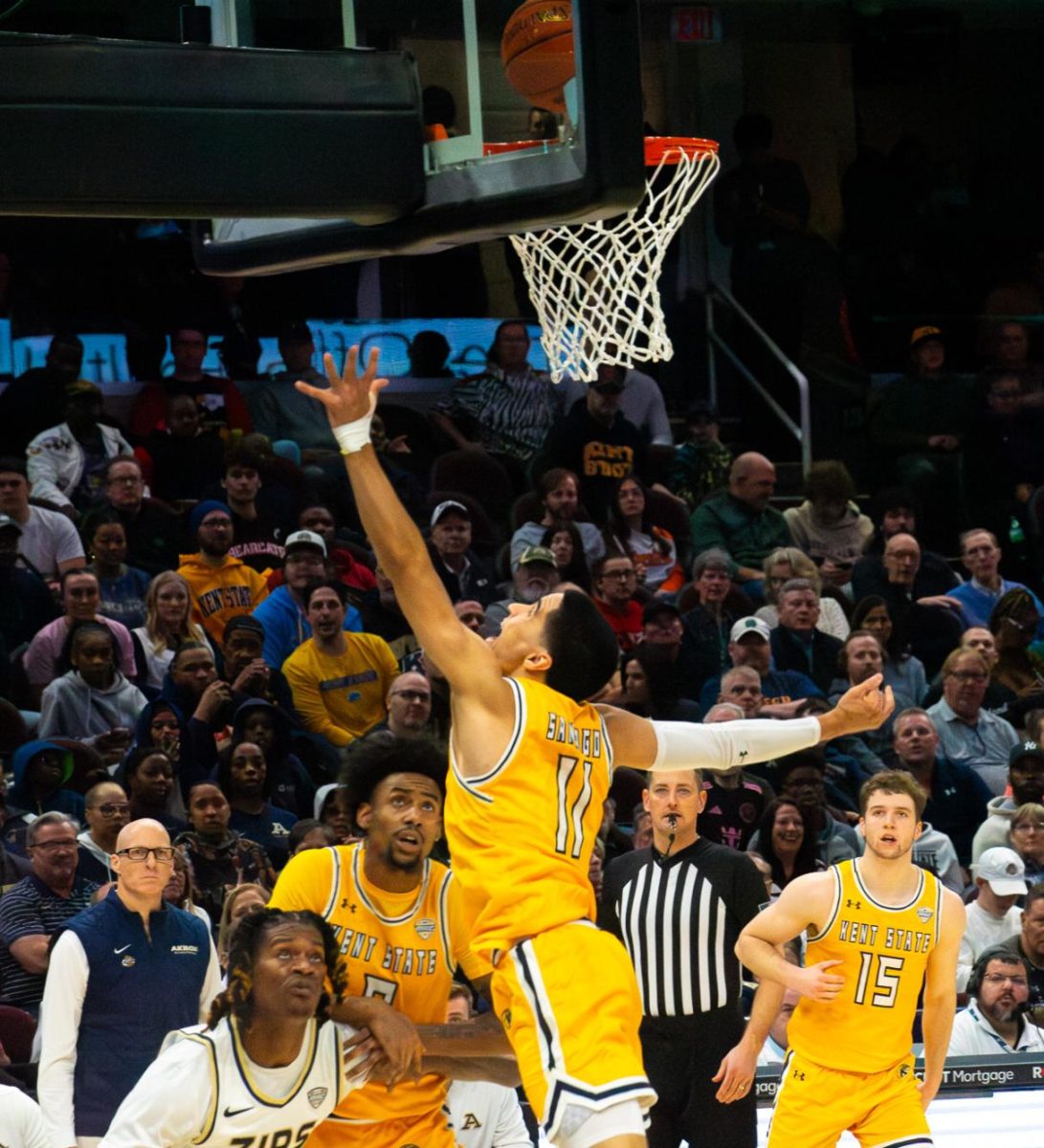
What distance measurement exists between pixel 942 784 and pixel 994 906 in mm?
1406

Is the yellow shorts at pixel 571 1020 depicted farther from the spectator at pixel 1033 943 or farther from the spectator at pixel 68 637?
the spectator at pixel 68 637

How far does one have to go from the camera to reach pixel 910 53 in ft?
57.1

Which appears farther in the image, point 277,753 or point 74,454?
point 74,454

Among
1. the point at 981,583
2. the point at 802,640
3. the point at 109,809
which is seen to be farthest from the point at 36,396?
the point at 981,583

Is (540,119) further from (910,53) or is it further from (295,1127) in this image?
(910,53)

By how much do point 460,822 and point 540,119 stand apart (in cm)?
177

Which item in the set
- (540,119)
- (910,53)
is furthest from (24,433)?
(910,53)

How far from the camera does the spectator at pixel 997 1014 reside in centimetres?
831

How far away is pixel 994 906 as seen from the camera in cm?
926

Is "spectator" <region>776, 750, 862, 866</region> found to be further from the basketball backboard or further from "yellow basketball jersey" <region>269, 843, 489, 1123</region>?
the basketball backboard

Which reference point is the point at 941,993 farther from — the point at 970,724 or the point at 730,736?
the point at 970,724

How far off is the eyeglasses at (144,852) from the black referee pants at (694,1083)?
70.0 inches

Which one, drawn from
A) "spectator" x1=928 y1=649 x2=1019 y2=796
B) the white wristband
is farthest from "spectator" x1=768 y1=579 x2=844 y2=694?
the white wristband

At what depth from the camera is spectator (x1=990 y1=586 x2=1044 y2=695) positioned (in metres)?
11.9
